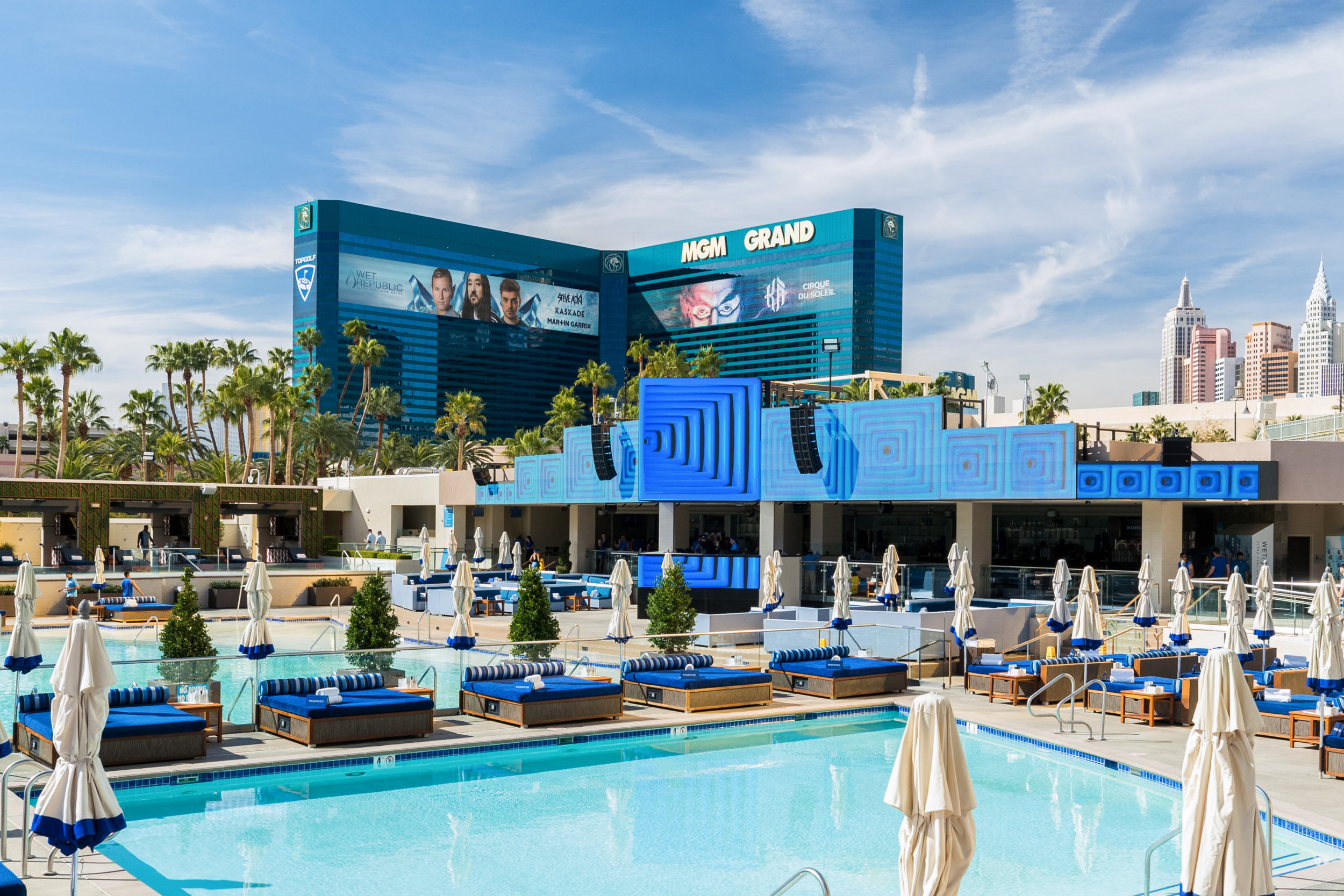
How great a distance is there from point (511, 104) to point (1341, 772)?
2590 centimetres

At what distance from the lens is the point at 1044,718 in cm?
1598

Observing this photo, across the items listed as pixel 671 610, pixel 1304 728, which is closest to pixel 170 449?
pixel 671 610

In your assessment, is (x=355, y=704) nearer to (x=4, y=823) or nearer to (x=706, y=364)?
(x=4, y=823)

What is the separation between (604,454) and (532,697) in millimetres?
23274

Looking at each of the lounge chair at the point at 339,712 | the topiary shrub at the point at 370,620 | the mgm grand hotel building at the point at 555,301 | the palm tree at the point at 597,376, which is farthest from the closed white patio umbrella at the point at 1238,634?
the mgm grand hotel building at the point at 555,301

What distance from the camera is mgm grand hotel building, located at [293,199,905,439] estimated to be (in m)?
133

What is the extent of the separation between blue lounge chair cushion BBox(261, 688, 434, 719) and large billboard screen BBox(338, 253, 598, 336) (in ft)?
406

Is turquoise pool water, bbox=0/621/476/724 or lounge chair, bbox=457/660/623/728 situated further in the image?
lounge chair, bbox=457/660/623/728

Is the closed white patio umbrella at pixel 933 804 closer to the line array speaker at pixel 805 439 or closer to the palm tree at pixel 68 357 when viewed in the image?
the line array speaker at pixel 805 439

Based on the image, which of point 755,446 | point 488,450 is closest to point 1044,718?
point 755,446

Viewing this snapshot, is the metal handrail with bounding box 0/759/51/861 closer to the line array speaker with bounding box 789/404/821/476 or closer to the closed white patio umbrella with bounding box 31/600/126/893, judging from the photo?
the closed white patio umbrella with bounding box 31/600/126/893

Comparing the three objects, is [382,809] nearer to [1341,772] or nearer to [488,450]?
[1341,772]

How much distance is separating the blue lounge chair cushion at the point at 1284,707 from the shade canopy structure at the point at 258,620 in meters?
13.1

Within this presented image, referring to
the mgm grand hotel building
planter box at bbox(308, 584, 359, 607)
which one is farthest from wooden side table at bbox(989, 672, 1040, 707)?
the mgm grand hotel building
